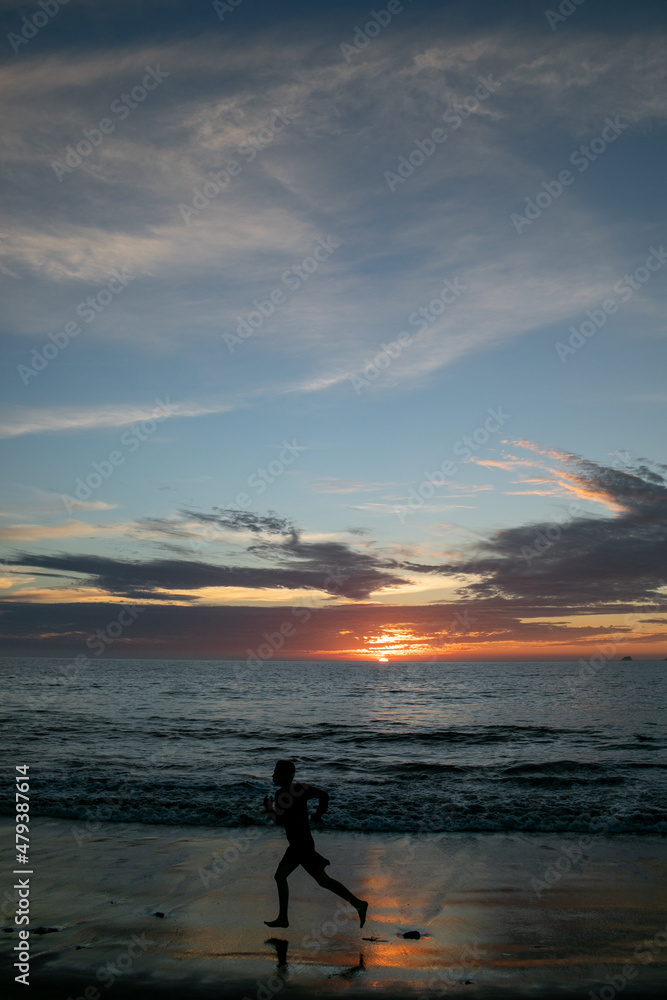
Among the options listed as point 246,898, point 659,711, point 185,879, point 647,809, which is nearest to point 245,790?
point 185,879

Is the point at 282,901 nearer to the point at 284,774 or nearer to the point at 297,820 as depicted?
the point at 297,820

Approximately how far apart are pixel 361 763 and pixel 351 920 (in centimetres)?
1558

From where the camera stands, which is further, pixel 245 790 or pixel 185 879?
pixel 245 790

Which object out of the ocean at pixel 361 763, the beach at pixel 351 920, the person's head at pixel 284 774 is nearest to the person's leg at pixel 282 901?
the beach at pixel 351 920

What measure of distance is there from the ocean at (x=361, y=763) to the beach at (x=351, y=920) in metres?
2.39

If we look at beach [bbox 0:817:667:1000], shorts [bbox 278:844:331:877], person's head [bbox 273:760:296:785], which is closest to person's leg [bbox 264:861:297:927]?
beach [bbox 0:817:667:1000]

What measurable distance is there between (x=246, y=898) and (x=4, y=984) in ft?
12.0

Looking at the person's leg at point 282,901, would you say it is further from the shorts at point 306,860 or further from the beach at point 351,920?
the shorts at point 306,860

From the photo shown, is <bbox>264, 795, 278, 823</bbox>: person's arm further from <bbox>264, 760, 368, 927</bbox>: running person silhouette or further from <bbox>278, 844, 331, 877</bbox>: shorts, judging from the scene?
<bbox>278, 844, 331, 877</bbox>: shorts

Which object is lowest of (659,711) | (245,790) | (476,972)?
(659,711)

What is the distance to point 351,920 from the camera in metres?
8.23

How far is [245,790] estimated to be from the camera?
710 inches

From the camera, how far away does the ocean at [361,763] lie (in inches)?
601

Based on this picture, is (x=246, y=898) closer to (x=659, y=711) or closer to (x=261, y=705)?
(x=261, y=705)
